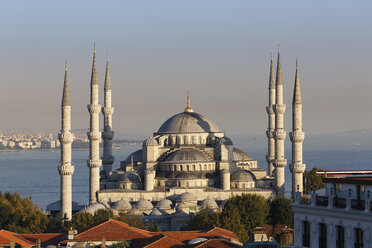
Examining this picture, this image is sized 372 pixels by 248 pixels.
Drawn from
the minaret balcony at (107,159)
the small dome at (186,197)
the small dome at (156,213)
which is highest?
the minaret balcony at (107,159)

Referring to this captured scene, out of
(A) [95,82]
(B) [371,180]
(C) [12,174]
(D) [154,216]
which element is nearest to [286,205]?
(D) [154,216]

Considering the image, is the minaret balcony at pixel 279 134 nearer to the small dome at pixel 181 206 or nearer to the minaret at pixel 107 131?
the small dome at pixel 181 206

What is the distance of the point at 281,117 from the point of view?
68.8 meters

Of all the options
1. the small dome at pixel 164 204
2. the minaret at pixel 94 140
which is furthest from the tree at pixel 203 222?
the minaret at pixel 94 140

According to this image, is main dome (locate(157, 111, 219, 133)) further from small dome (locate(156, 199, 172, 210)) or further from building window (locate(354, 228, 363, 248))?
building window (locate(354, 228, 363, 248))

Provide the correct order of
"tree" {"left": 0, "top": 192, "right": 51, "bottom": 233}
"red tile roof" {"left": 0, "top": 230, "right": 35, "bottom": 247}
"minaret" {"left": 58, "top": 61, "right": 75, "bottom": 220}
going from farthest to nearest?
"minaret" {"left": 58, "top": 61, "right": 75, "bottom": 220}, "tree" {"left": 0, "top": 192, "right": 51, "bottom": 233}, "red tile roof" {"left": 0, "top": 230, "right": 35, "bottom": 247}

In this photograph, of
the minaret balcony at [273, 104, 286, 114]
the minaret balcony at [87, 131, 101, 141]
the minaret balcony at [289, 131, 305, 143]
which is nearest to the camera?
the minaret balcony at [289, 131, 305, 143]

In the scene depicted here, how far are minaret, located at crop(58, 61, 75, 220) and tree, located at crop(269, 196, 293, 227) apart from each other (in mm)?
11211

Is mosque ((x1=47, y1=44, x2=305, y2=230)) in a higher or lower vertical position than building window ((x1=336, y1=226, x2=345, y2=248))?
higher

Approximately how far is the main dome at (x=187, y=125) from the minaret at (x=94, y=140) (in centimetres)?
730

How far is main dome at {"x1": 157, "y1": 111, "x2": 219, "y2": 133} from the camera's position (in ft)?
241

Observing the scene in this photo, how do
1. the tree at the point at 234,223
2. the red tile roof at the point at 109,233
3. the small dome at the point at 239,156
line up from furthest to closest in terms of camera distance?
the small dome at the point at 239,156 < the tree at the point at 234,223 < the red tile roof at the point at 109,233

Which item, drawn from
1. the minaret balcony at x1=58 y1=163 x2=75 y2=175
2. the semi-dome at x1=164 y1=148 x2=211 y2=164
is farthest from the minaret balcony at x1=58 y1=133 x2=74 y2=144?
the semi-dome at x1=164 y1=148 x2=211 y2=164

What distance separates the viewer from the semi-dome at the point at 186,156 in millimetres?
69000
